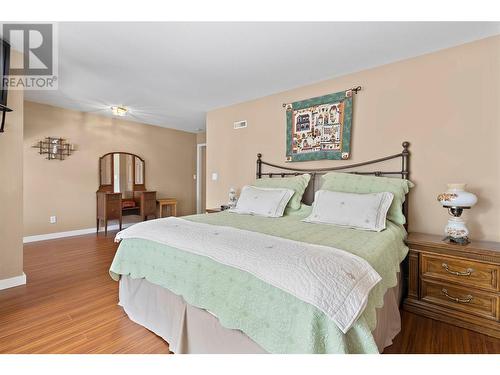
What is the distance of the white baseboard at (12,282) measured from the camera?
7.71ft

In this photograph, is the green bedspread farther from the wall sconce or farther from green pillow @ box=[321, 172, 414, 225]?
the wall sconce

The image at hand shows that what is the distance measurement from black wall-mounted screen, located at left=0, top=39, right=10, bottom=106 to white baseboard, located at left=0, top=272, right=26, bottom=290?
1.64 metres

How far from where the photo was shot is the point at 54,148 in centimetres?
419

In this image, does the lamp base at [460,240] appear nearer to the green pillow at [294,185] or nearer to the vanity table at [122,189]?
the green pillow at [294,185]

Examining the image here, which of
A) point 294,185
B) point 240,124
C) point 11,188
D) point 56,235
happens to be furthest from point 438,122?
point 56,235

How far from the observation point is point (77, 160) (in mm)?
4504

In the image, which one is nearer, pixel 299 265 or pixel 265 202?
pixel 299 265

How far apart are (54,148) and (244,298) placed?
15.2 ft

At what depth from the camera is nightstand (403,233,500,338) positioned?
1.72m

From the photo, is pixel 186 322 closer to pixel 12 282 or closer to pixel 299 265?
pixel 299 265
